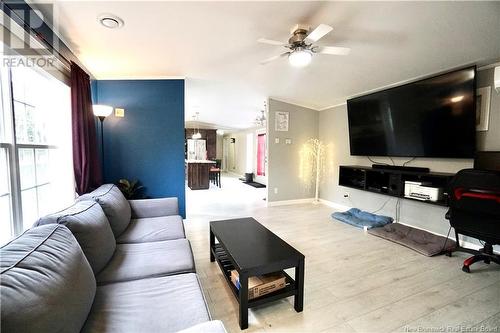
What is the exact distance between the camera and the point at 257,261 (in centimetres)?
162

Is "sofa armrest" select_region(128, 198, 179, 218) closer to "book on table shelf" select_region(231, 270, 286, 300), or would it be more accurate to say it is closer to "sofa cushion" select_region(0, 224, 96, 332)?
"book on table shelf" select_region(231, 270, 286, 300)

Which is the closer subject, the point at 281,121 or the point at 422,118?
the point at 422,118

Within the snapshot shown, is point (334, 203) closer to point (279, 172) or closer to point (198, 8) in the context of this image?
point (279, 172)

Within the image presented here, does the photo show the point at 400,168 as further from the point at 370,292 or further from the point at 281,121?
the point at 281,121

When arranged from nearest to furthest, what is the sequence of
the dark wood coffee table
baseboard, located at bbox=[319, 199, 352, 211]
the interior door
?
the dark wood coffee table < baseboard, located at bbox=[319, 199, 352, 211] < the interior door

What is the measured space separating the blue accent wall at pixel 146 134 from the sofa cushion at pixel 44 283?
2521mm

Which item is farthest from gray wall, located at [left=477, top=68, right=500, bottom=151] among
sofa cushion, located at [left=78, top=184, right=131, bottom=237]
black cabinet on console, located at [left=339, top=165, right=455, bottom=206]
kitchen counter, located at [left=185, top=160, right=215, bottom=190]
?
kitchen counter, located at [left=185, top=160, right=215, bottom=190]

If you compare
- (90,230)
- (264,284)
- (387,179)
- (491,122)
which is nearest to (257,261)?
(264,284)

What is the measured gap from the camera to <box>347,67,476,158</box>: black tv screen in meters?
2.65

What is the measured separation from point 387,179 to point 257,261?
305 centimetres

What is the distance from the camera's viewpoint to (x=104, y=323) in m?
1.05

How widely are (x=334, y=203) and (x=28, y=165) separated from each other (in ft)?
15.9

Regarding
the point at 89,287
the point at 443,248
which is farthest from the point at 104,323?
the point at 443,248

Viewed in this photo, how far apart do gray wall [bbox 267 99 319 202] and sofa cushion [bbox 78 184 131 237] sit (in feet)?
10.4
